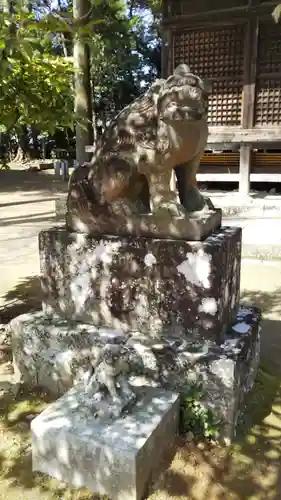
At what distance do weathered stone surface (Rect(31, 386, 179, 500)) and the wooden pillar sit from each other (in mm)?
9809

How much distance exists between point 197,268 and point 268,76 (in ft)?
30.9

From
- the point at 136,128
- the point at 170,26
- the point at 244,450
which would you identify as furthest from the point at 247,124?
the point at 244,450

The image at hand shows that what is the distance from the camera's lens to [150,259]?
11.6 ft

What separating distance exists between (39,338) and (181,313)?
1.33 meters

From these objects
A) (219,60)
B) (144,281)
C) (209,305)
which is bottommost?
(209,305)

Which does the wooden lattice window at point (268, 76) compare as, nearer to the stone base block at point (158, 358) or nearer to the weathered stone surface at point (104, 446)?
the stone base block at point (158, 358)

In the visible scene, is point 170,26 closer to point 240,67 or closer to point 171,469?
point 240,67

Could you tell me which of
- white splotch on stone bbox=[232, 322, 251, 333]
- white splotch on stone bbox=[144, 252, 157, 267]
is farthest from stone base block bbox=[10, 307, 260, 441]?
white splotch on stone bbox=[144, 252, 157, 267]

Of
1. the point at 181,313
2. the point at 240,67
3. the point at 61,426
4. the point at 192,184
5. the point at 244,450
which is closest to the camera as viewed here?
the point at 61,426

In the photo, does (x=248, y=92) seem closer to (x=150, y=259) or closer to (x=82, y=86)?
(x=82, y=86)

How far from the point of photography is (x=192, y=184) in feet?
12.6

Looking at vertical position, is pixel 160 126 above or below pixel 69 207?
above

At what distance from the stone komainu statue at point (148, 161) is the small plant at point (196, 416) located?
4.62 ft

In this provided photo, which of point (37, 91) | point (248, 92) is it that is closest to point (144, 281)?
point (37, 91)
